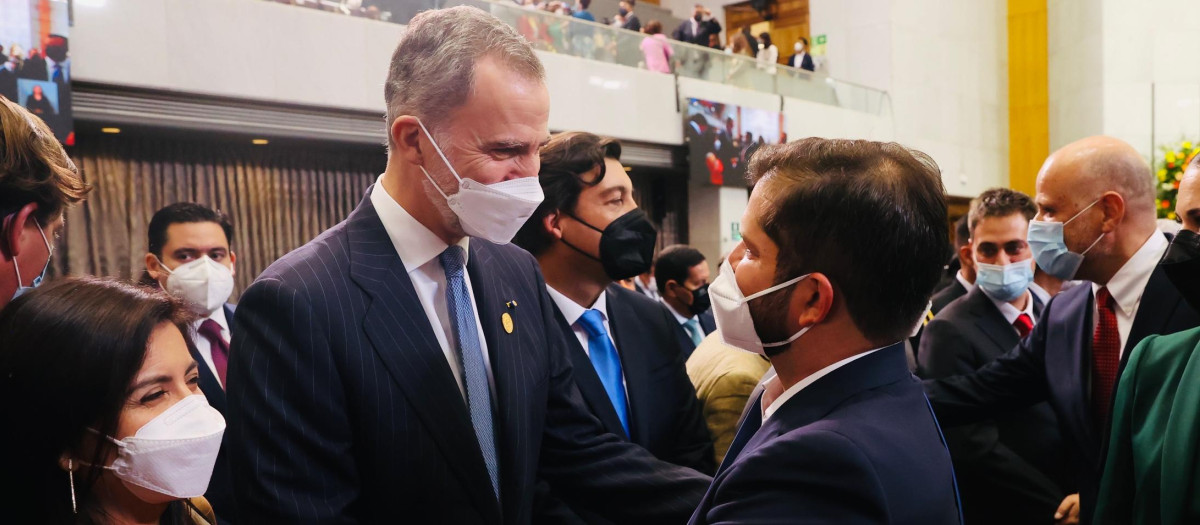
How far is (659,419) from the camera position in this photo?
2.61m

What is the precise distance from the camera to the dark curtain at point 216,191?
303 inches

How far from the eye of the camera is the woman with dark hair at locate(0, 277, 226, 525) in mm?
1702

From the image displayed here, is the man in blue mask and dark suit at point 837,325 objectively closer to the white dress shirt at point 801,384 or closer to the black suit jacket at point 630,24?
the white dress shirt at point 801,384

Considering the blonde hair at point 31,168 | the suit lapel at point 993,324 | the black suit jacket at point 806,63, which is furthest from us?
the black suit jacket at point 806,63

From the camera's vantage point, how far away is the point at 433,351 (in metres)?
1.75

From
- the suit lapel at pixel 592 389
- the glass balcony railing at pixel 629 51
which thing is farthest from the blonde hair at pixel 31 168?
the glass balcony railing at pixel 629 51

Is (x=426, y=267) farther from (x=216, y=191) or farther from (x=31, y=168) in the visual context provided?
(x=216, y=191)

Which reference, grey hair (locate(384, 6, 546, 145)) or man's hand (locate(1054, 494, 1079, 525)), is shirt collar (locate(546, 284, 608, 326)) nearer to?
grey hair (locate(384, 6, 546, 145))

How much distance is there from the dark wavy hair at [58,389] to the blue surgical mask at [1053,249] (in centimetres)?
276

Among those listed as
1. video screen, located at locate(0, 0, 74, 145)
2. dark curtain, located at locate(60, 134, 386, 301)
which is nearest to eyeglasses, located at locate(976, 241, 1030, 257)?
video screen, located at locate(0, 0, 74, 145)

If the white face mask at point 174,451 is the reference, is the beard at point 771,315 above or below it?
above

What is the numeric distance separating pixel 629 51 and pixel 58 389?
1050 cm

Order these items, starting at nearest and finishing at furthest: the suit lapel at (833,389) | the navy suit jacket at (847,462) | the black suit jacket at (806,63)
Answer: the navy suit jacket at (847,462) < the suit lapel at (833,389) < the black suit jacket at (806,63)

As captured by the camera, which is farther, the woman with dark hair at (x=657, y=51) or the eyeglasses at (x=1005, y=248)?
the woman with dark hair at (x=657, y=51)
